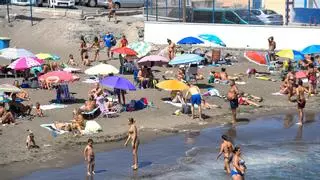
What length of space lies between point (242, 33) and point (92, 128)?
1744 cm

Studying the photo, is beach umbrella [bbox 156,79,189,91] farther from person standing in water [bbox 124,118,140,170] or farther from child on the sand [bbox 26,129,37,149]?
person standing in water [bbox 124,118,140,170]

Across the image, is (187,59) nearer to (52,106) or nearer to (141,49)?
(141,49)

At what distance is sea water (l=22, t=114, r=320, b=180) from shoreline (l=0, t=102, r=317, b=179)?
359 millimetres

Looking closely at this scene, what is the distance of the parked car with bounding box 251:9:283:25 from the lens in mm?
37312

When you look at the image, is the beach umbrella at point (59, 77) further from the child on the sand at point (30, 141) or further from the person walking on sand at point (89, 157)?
the person walking on sand at point (89, 157)

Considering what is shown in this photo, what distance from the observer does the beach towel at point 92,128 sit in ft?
67.3

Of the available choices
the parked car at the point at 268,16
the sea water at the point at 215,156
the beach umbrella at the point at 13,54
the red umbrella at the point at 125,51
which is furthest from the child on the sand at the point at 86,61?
the sea water at the point at 215,156

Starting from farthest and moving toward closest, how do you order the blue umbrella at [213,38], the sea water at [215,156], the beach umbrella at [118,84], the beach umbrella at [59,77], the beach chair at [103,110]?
the blue umbrella at [213,38], the beach umbrella at [59,77], the beach umbrella at [118,84], the beach chair at [103,110], the sea water at [215,156]

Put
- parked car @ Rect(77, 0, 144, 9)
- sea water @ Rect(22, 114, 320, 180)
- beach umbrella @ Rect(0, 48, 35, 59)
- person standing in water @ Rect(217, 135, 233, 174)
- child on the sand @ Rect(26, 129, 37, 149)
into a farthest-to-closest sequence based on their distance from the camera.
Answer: parked car @ Rect(77, 0, 144, 9)
beach umbrella @ Rect(0, 48, 35, 59)
child on the sand @ Rect(26, 129, 37, 149)
sea water @ Rect(22, 114, 320, 180)
person standing in water @ Rect(217, 135, 233, 174)

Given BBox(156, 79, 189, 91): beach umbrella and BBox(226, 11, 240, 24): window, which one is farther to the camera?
BBox(226, 11, 240, 24): window

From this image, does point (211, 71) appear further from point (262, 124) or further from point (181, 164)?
point (181, 164)

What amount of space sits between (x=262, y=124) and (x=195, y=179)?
298 inches

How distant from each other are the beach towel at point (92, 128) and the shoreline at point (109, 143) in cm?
46

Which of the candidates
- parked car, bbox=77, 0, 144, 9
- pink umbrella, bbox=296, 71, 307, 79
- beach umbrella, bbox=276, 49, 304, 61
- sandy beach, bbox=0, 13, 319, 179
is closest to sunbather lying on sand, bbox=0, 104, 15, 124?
sandy beach, bbox=0, 13, 319, 179
